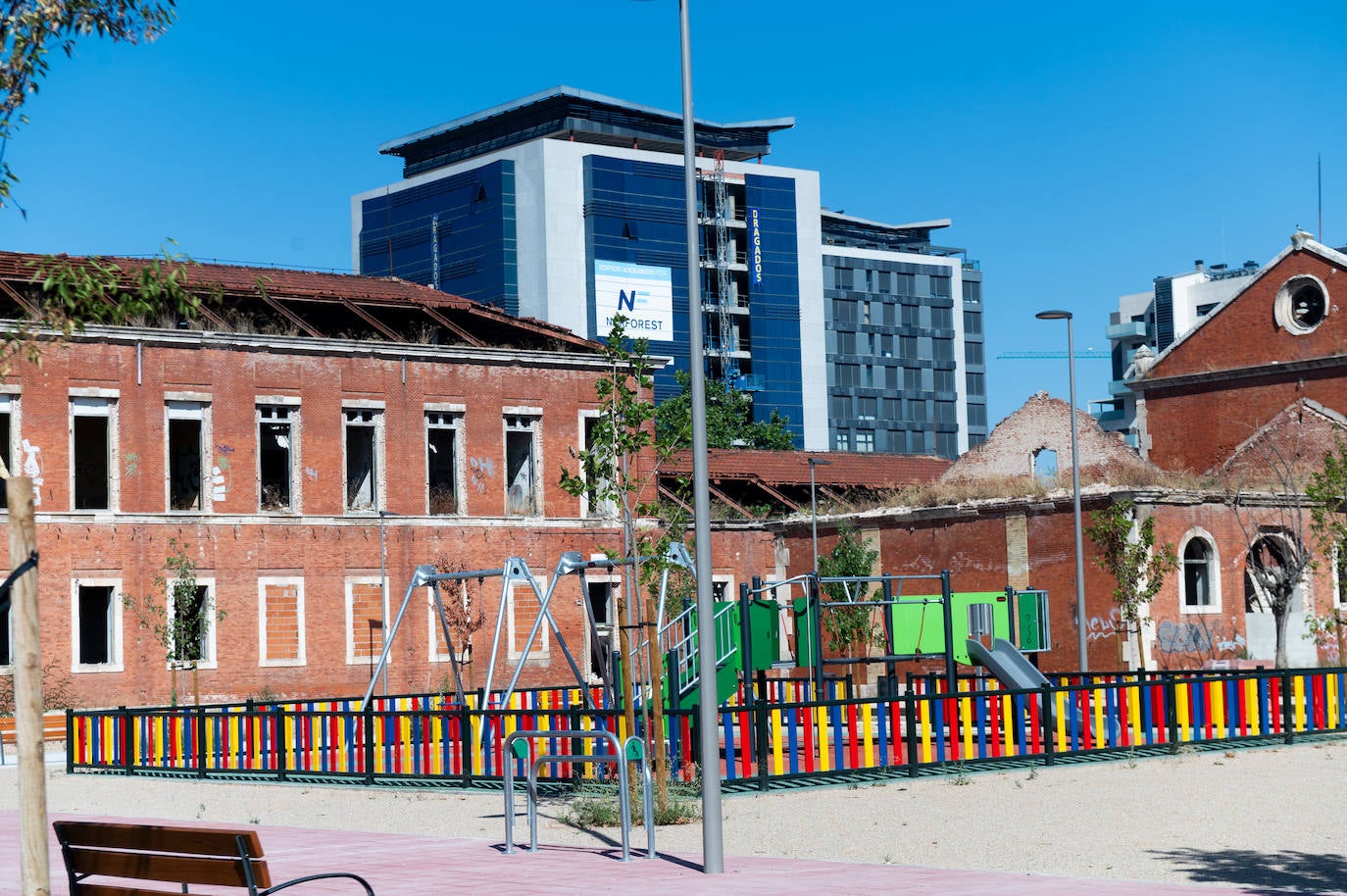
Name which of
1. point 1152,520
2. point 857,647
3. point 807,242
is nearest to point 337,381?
point 857,647

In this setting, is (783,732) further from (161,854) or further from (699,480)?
(161,854)

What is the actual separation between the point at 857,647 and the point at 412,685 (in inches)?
453

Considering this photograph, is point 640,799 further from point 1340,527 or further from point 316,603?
point 1340,527

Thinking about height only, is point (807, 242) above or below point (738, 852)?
above

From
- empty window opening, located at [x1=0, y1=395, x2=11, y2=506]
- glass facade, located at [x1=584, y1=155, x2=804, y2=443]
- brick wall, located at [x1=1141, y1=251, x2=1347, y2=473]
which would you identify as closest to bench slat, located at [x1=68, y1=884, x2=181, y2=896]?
empty window opening, located at [x1=0, y1=395, x2=11, y2=506]

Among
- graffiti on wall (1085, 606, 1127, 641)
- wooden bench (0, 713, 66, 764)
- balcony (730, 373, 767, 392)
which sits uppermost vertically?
balcony (730, 373, 767, 392)

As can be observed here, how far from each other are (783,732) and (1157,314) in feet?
430

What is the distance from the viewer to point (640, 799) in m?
18.1

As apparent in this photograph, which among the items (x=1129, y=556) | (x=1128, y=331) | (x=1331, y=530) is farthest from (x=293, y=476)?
(x=1128, y=331)

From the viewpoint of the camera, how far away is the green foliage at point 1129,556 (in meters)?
40.2

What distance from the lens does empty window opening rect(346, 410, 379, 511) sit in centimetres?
4378

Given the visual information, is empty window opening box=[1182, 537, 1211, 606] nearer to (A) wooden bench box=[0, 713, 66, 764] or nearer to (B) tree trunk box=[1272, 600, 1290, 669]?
(B) tree trunk box=[1272, 600, 1290, 669]

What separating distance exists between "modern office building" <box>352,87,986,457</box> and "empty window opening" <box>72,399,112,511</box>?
214 ft

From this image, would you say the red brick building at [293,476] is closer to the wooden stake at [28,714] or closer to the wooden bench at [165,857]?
the wooden bench at [165,857]
